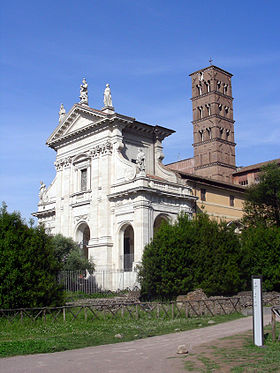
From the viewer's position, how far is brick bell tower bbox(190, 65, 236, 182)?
68.1 meters

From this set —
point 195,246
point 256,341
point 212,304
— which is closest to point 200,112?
point 195,246

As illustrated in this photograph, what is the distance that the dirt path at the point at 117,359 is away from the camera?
1027 centimetres

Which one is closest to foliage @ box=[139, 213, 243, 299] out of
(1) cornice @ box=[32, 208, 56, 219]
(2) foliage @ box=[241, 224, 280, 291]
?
(2) foliage @ box=[241, 224, 280, 291]

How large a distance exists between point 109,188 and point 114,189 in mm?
658

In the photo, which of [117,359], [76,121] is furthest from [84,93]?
[117,359]

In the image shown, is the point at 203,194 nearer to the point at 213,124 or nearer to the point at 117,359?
the point at 213,124

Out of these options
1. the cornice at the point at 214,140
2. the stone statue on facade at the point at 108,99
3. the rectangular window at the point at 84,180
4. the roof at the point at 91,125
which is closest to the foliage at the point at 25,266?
the roof at the point at 91,125

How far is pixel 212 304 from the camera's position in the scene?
22.3 meters

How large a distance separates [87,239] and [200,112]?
35528 millimetres

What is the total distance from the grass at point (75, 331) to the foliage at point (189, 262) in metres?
6.24

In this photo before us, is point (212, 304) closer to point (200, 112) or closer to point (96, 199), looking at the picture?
point (96, 199)

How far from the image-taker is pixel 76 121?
43.9 meters

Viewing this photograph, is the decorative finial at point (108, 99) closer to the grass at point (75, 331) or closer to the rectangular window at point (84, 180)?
the rectangular window at point (84, 180)

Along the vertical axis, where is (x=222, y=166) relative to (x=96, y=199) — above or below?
above
